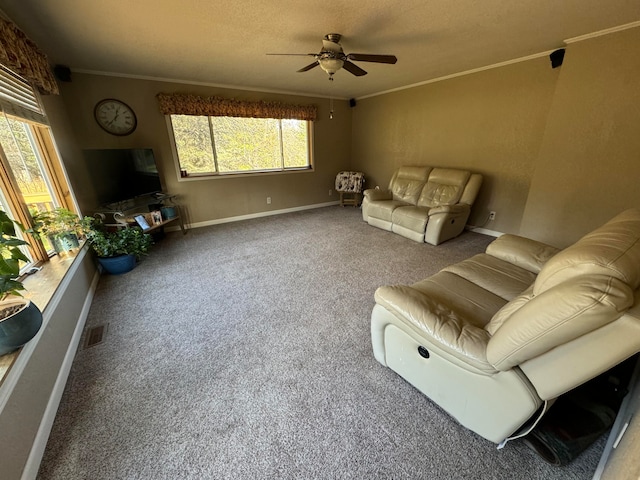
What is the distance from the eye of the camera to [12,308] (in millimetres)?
1251

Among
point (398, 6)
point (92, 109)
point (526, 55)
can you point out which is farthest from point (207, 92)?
point (526, 55)

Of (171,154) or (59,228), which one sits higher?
(171,154)

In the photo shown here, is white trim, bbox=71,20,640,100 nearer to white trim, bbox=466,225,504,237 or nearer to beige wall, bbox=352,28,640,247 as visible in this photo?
beige wall, bbox=352,28,640,247

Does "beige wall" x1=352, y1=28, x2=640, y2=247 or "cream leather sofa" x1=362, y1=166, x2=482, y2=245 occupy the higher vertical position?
"beige wall" x1=352, y1=28, x2=640, y2=247

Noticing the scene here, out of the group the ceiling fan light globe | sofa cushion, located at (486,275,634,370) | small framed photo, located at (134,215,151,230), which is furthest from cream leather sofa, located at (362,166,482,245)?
small framed photo, located at (134,215,151,230)

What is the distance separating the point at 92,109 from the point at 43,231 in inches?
87.7

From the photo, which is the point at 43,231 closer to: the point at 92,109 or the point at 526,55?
the point at 92,109

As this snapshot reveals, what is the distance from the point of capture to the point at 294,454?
116 centimetres

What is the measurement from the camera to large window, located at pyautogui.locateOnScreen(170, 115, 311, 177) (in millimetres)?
4102

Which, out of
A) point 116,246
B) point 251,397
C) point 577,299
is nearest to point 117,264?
point 116,246

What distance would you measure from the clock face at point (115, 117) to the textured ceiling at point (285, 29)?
1.31 ft

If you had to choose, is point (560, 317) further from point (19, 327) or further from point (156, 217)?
point (156, 217)

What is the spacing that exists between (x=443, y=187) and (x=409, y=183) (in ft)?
2.01

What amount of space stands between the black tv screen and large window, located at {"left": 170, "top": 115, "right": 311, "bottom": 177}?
0.62 metres
